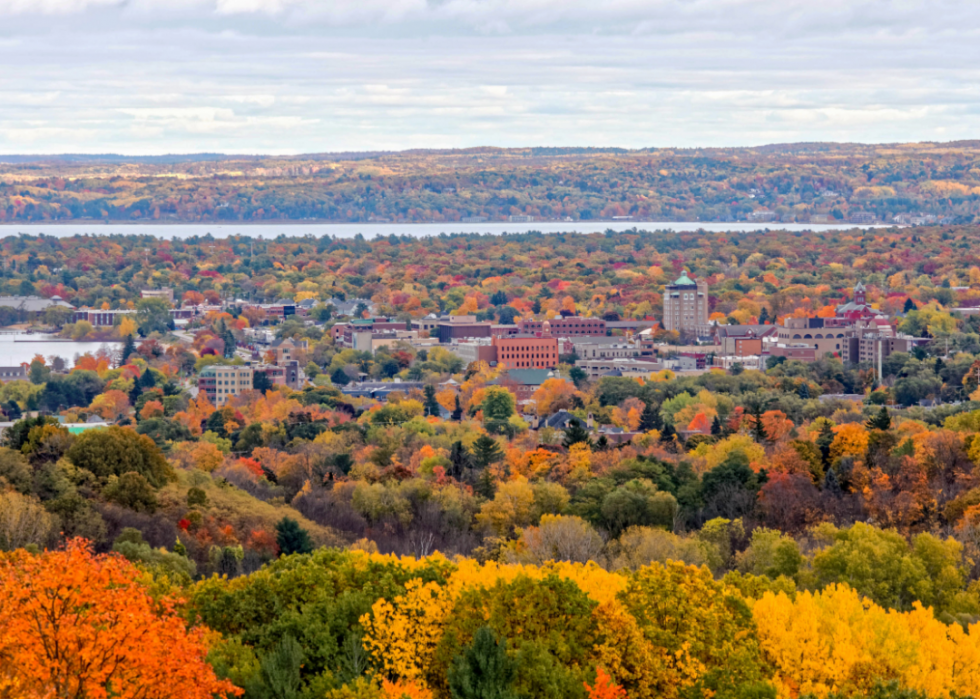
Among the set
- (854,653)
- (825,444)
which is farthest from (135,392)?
(854,653)

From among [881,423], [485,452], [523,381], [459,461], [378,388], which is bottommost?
[523,381]

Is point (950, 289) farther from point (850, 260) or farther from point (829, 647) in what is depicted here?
point (829, 647)

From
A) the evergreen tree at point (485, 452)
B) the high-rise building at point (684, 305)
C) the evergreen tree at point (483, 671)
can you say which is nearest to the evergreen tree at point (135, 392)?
the evergreen tree at point (485, 452)

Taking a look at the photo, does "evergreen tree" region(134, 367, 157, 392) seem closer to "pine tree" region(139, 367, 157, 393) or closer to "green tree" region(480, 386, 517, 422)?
"pine tree" region(139, 367, 157, 393)

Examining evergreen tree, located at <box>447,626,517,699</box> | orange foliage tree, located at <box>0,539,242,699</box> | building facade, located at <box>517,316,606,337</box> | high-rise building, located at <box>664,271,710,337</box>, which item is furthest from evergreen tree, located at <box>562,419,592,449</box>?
high-rise building, located at <box>664,271,710,337</box>

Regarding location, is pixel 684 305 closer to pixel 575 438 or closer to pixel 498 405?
pixel 498 405

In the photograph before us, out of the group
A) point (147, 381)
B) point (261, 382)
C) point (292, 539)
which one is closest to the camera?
point (292, 539)

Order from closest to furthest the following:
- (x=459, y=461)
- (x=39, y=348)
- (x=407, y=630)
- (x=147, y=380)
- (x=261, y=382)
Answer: (x=407, y=630), (x=459, y=461), (x=147, y=380), (x=261, y=382), (x=39, y=348)
